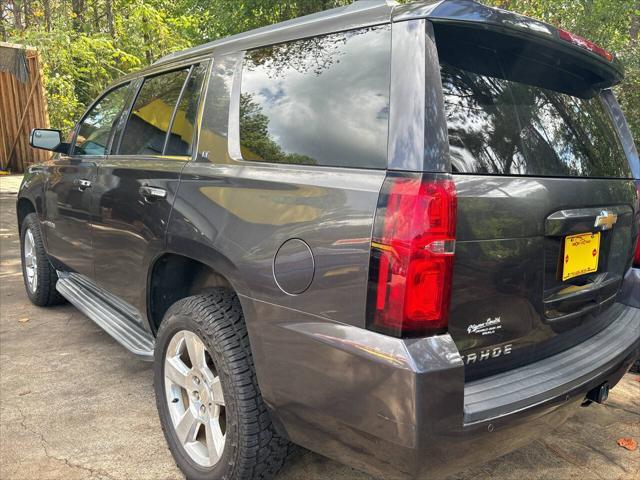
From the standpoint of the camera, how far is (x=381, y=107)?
5.37 feet

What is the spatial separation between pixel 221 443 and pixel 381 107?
1.46m

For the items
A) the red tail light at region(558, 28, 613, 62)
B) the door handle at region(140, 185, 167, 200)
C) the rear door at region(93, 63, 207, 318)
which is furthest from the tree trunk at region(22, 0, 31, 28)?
the red tail light at region(558, 28, 613, 62)

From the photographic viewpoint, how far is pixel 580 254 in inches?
78.0

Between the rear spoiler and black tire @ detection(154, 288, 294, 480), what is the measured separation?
1.26 m

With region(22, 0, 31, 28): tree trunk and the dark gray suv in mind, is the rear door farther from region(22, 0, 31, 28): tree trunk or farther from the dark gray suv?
region(22, 0, 31, 28): tree trunk

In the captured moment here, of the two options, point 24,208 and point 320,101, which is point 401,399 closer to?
point 320,101

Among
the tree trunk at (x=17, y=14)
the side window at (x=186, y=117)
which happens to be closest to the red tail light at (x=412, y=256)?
the side window at (x=186, y=117)

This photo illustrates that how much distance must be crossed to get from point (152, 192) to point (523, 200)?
5.57 ft

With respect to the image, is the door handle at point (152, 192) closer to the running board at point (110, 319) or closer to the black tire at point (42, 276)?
the running board at point (110, 319)

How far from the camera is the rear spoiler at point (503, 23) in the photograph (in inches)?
63.6

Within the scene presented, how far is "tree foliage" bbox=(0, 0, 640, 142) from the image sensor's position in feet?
26.3

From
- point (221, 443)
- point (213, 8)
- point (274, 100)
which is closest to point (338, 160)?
point (274, 100)

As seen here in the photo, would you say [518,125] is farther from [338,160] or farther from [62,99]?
[62,99]

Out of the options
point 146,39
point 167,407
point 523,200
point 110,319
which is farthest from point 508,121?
point 146,39
